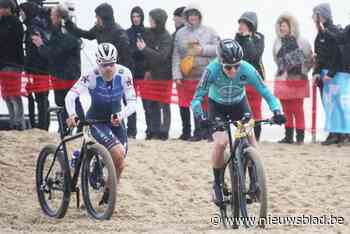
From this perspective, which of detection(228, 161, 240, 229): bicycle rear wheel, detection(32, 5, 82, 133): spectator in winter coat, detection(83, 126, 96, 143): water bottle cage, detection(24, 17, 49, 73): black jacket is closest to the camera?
detection(228, 161, 240, 229): bicycle rear wheel

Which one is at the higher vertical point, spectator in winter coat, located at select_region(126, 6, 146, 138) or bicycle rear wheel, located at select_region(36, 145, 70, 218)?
spectator in winter coat, located at select_region(126, 6, 146, 138)

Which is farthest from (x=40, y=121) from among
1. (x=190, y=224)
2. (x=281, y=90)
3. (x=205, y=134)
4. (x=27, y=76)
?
(x=190, y=224)

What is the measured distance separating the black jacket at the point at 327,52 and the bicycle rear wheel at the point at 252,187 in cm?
538

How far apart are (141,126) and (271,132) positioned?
2.09 meters

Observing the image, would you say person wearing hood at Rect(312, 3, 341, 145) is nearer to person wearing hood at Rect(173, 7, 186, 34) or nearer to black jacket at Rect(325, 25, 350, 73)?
black jacket at Rect(325, 25, 350, 73)

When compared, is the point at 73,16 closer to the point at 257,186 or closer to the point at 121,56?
the point at 121,56

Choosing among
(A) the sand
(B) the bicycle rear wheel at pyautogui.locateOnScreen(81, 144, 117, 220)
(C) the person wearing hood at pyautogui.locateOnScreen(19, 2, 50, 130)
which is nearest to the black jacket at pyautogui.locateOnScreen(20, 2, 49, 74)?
(C) the person wearing hood at pyautogui.locateOnScreen(19, 2, 50, 130)

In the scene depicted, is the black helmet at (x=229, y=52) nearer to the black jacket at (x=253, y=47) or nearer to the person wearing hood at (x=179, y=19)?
the black jacket at (x=253, y=47)

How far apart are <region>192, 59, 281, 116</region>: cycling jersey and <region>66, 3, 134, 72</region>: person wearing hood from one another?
4716 millimetres

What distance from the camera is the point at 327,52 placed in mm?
16062

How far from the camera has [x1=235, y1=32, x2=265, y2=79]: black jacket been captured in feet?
52.3

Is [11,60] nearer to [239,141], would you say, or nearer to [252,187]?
[239,141]

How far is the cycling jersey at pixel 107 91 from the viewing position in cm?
1182

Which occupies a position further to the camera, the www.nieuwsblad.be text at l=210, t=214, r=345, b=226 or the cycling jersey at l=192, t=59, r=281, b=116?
the cycling jersey at l=192, t=59, r=281, b=116
